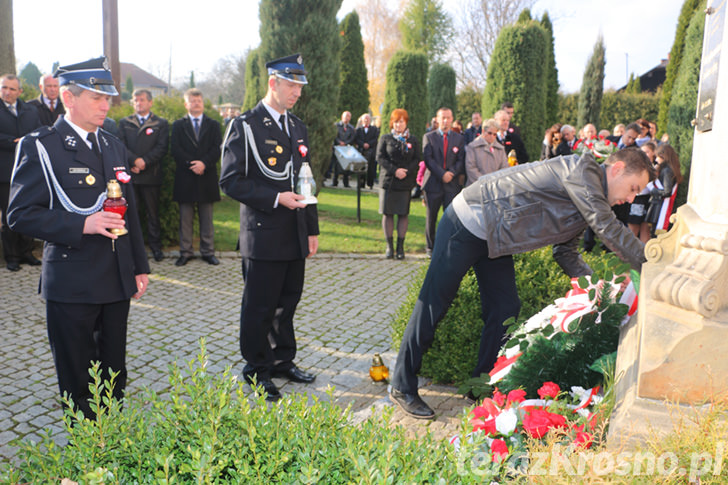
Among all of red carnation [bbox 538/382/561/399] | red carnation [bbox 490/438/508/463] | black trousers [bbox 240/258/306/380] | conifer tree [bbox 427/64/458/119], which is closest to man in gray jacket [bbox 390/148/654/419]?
red carnation [bbox 538/382/561/399]

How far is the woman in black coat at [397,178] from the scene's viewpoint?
30.8ft

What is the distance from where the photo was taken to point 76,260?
3232 mm

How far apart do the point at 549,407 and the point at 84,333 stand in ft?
8.17

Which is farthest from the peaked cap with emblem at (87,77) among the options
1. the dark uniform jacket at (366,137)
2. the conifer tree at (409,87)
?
the conifer tree at (409,87)

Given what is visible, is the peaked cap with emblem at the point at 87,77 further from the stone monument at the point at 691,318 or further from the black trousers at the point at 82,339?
the stone monument at the point at 691,318

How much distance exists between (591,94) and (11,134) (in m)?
22.7

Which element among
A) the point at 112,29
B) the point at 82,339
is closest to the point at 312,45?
the point at 112,29

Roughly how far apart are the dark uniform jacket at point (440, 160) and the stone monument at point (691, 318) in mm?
6733

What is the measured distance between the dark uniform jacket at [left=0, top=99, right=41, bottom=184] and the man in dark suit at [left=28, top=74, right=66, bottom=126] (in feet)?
0.78

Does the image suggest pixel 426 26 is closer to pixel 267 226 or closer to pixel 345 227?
pixel 345 227

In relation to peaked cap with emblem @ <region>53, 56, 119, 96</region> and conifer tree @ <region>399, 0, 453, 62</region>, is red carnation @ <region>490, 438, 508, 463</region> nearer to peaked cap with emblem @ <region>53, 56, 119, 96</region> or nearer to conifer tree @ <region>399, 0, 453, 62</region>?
peaked cap with emblem @ <region>53, 56, 119, 96</region>

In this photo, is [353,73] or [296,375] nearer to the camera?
[296,375]

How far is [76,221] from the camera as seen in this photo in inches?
123

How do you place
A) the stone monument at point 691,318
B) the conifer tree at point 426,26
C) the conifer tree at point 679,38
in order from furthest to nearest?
the conifer tree at point 426,26 < the conifer tree at point 679,38 < the stone monument at point 691,318
